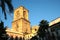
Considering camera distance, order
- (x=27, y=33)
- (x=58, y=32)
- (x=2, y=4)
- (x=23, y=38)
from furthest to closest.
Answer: (x=27, y=33)
(x=23, y=38)
(x=58, y=32)
(x=2, y=4)

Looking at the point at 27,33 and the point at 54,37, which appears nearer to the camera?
the point at 54,37

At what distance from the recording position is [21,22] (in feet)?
171

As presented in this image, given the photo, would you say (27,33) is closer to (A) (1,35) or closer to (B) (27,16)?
(B) (27,16)

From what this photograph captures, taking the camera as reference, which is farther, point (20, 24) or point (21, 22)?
point (21, 22)

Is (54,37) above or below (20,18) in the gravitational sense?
below

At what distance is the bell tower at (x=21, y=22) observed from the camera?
51.7 metres

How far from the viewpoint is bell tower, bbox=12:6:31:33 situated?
5166cm

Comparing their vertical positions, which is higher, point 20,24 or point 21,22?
point 21,22

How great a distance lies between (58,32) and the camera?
52.6 feet

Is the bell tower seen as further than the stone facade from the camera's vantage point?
Yes

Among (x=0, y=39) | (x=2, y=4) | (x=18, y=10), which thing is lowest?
(x=0, y=39)

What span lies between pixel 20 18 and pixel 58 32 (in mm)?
37030

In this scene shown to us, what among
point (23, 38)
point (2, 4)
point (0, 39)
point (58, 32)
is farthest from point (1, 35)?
point (23, 38)

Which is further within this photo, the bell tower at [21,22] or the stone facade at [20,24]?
the bell tower at [21,22]
